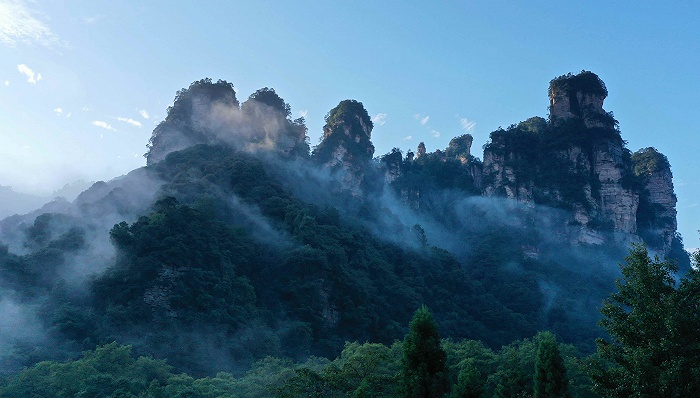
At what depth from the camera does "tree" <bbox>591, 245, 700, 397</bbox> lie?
572 inches

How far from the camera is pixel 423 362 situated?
19406 millimetres

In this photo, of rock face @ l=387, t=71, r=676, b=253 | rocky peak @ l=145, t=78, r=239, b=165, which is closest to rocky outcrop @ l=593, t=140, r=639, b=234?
rock face @ l=387, t=71, r=676, b=253

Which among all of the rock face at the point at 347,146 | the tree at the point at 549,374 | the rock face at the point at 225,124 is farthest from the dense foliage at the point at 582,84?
the tree at the point at 549,374

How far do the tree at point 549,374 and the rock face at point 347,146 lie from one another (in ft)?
228

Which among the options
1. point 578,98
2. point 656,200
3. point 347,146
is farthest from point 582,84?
point 347,146

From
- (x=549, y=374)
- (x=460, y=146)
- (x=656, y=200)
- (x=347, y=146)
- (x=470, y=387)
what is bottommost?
(x=470, y=387)

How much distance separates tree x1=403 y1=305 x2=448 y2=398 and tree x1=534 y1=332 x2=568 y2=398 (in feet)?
11.8

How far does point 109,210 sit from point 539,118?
7883 cm

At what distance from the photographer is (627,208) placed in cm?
8925

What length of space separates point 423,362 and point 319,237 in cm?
3960

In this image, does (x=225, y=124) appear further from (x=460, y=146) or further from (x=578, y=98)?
(x=578, y=98)

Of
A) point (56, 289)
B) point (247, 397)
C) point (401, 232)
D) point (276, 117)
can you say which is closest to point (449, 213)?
point (401, 232)

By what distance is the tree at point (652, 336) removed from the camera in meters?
14.5

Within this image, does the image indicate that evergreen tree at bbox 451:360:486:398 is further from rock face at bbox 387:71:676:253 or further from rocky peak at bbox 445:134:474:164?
rocky peak at bbox 445:134:474:164
